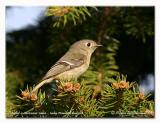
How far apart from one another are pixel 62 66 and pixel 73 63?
4cm

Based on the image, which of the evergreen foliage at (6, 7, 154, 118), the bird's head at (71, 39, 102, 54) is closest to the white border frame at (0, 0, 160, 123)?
the evergreen foliage at (6, 7, 154, 118)

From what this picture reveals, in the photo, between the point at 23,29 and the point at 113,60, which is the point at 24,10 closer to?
the point at 23,29

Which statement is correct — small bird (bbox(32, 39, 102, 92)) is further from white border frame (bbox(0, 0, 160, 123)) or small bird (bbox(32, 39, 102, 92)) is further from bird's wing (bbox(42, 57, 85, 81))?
white border frame (bbox(0, 0, 160, 123))

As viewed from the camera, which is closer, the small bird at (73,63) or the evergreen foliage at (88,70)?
the evergreen foliage at (88,70)

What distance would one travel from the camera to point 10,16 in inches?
104

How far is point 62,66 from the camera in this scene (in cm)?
251

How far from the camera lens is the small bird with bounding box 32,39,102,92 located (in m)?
2.50

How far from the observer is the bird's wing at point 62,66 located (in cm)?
251

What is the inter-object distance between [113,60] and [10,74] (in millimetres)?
360
